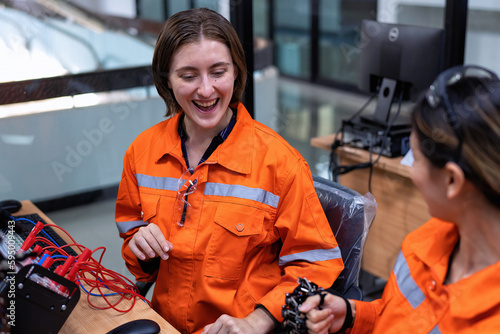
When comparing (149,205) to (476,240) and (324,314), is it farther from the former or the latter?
(476,240)

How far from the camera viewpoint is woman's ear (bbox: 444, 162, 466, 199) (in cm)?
87

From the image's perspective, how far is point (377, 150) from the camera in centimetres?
246

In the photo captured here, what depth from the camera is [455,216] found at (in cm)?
95

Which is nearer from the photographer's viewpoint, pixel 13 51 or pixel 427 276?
pixel 427 276

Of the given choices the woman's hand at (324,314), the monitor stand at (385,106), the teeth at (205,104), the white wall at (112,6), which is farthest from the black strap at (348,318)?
the white wall at (112,6)

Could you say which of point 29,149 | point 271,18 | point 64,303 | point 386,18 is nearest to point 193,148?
point 64,303

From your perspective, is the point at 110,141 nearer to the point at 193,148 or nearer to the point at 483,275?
the point at 193,148

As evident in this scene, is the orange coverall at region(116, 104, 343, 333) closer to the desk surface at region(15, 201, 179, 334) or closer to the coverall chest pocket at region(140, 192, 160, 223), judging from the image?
the coverall chest pocket at region(140, 192, 160, 223)

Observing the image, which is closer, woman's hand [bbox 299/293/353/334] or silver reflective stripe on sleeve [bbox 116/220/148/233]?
woman's hand [bbox 299/293/353/334]

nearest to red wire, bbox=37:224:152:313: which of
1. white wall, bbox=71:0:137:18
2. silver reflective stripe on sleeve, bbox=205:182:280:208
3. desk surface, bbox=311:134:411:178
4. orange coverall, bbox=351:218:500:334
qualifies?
silver reflective stripe on sleeve, bbox=205:182:280:208

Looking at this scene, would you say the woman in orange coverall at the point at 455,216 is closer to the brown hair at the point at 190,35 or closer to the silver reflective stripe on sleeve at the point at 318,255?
the silver reflective stripe on sleeve at the point at 318,255

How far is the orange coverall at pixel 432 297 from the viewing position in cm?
90

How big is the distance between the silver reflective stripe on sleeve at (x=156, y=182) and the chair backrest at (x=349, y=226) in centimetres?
43

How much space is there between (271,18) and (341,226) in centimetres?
622
